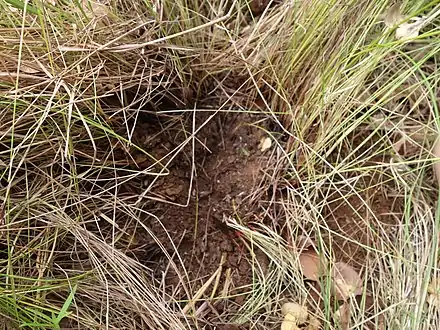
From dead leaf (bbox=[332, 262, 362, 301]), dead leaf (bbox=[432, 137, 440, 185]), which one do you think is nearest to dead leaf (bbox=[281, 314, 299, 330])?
dead leaf (bbox=[332, 262, 362, 301])

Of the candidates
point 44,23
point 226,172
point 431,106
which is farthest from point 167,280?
point 431,106

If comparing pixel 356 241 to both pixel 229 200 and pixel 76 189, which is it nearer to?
pixel 229 200

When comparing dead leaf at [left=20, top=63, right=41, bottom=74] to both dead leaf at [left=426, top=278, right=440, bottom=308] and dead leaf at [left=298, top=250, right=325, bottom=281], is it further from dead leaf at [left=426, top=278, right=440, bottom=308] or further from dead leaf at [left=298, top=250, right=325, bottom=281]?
dead leaf at [left=426, top=278, right=440, bottom=308]

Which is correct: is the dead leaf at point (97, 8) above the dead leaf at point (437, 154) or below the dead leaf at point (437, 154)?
above

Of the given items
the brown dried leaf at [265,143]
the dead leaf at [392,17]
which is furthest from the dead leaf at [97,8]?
the dead leaf at [392,17]

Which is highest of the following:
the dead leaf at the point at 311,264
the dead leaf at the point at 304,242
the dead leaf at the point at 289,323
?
the dead leaf at the point at 304,242

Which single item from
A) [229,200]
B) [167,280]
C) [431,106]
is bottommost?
[167,280]

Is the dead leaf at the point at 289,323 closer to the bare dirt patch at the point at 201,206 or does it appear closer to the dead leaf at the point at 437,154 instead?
the bare dirt patch at the point at 201,206

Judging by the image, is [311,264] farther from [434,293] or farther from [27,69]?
[27,69]
